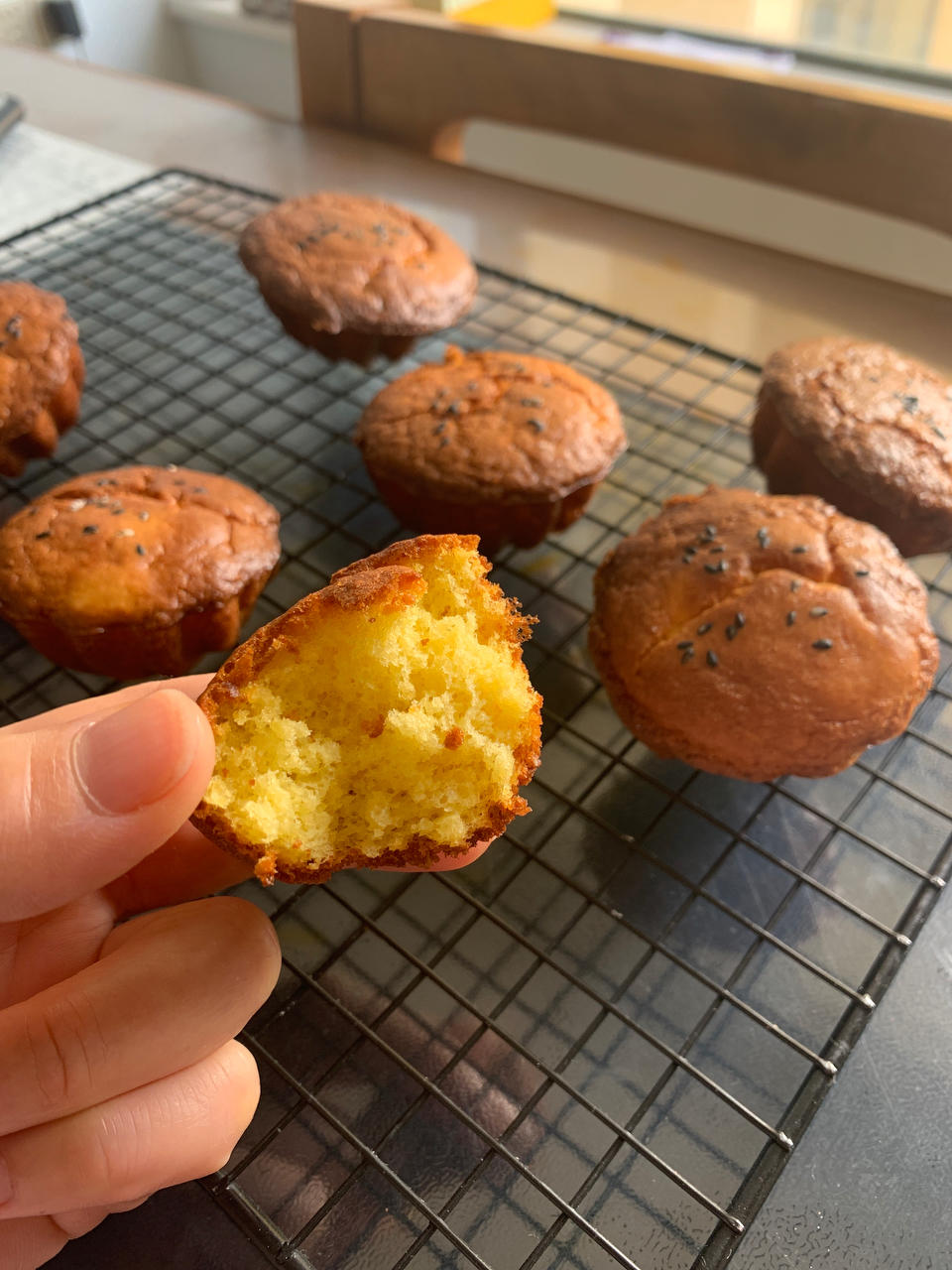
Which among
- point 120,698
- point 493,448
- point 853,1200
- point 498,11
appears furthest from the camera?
point 498,11

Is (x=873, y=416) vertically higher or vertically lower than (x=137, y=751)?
lower

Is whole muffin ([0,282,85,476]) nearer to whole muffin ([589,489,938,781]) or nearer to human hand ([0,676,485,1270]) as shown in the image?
human hand ([0,676,485,1270])

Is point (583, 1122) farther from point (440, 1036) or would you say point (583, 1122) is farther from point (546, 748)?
point (546, 748)

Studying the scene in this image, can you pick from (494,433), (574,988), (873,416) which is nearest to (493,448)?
(494,433)

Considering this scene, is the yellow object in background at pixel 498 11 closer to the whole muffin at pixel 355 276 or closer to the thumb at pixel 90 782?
the whole muffin at pixel 355 276

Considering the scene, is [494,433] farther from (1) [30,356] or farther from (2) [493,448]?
(1) [30,356]

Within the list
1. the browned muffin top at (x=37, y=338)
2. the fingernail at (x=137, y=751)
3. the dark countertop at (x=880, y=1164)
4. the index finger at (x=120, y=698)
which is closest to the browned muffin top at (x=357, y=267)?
the browned muffin top at (x=37, y=338)

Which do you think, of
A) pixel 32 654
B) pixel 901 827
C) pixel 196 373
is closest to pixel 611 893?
pixel 901 827
